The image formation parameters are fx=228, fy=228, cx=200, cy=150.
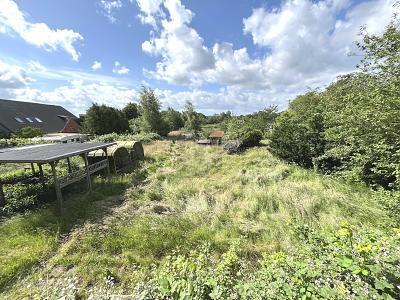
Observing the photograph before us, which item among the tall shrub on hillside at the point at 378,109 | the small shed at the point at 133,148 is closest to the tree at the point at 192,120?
the small shed at the point at 133,148

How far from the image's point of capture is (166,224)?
22.5ft

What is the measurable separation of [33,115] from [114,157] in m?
31.6

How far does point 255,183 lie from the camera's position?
10594 mm

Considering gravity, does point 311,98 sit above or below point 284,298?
above

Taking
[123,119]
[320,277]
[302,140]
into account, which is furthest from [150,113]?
[320,277]

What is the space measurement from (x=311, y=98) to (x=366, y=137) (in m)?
20.2

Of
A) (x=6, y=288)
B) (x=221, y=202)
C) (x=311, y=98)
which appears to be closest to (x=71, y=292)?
(x=6, y=288)

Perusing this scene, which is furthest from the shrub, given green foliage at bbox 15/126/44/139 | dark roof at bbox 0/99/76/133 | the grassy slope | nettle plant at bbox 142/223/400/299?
dark roof at bbox 0/99/76/133

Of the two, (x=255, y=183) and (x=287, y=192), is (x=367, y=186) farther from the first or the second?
(x=255, y=183)

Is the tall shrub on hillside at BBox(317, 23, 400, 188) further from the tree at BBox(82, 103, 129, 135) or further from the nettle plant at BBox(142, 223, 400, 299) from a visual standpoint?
the tree at BBox(82, 103, 129, 135)

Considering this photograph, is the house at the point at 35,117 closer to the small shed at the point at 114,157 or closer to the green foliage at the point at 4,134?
the green foliage at the point at 4,134

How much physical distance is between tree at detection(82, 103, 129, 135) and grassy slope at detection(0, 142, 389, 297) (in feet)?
67.9

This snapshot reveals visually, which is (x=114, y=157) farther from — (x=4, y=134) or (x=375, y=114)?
(x=4, y=134)

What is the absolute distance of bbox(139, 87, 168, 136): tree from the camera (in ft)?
98.3
